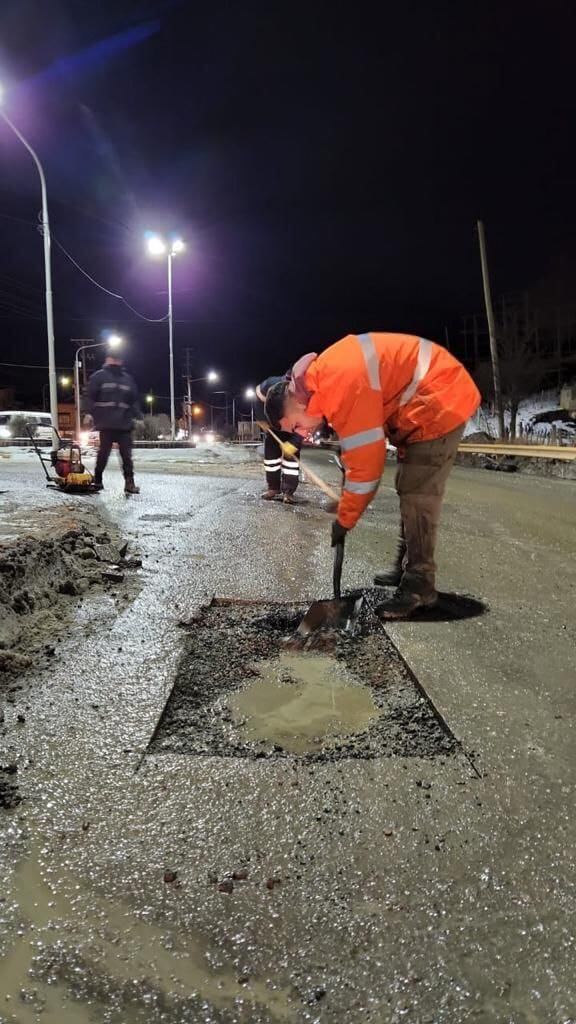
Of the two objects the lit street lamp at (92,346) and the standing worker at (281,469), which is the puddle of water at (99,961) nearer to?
Answer: the standing worker at (281,469)

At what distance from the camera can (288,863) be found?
1449 millimetres

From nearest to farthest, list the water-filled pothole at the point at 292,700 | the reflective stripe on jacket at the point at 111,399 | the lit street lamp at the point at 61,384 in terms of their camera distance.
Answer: the water-filled pothole at the point at 292,700
the reflective stripe on jacket at the point at 111,399
the lit street lamp at the point at 61,384

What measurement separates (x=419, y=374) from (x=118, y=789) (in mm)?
2372

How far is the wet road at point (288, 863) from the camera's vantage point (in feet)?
3.72

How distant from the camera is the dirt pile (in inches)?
103

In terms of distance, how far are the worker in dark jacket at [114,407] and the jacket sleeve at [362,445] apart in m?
5.20

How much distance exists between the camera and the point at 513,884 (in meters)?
1.39

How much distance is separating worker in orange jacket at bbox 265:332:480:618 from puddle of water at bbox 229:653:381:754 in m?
0.75

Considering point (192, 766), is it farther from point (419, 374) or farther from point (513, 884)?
point (419, 374)

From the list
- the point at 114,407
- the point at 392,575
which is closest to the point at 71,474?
the point at 114,407

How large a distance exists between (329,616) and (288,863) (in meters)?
1.66

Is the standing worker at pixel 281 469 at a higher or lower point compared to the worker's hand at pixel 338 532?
higher

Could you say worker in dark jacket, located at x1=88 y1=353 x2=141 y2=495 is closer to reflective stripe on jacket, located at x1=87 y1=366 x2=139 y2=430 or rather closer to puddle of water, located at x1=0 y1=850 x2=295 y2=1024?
reflective stripe on jacket, located at x1=87 y1=366 x2=139 y2=430

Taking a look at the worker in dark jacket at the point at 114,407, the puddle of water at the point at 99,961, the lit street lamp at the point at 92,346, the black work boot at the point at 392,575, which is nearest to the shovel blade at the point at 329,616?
the black work boot at the point at 392,575
